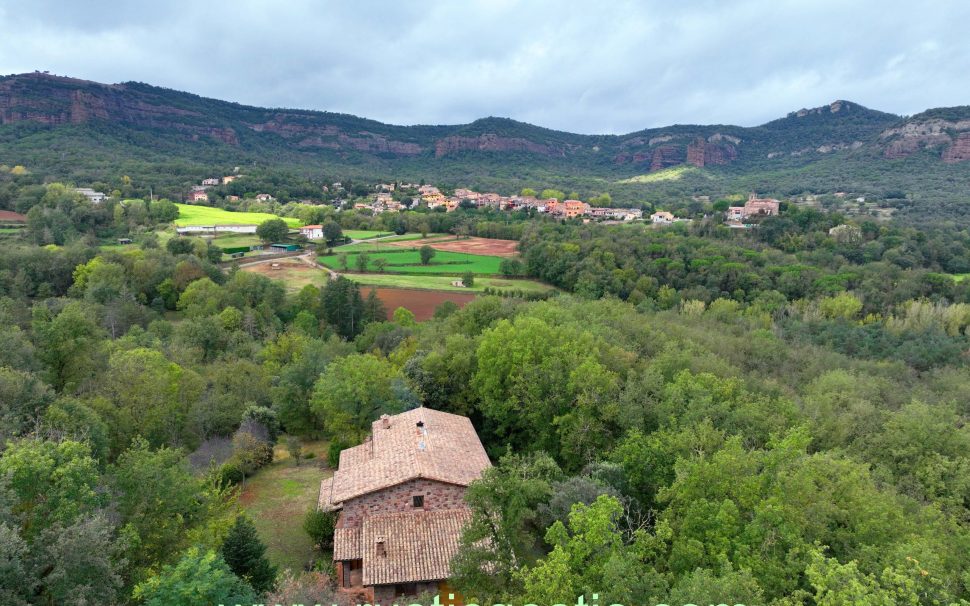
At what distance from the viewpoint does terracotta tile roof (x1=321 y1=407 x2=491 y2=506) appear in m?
19.8

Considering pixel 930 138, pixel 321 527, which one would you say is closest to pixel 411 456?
pixel 321 527

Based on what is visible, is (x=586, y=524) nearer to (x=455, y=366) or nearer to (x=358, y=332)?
(x=455, y=366)

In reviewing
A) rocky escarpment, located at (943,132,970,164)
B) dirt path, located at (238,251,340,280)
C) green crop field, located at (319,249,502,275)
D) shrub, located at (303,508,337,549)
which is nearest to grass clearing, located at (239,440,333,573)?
shrub, located at (303,508,337,549)

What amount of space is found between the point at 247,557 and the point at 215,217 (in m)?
87.4

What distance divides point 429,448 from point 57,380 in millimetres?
18037

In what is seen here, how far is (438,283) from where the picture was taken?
67.5 metres

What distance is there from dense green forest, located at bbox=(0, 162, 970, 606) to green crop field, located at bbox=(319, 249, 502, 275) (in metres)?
15.1

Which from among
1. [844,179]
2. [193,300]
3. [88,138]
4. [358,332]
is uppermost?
[88,138]

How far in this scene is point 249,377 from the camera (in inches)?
1467

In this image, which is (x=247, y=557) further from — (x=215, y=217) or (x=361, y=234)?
(x=215, y=217)

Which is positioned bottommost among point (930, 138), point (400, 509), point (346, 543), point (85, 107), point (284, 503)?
point (284, 503)

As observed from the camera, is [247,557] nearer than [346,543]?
Yes

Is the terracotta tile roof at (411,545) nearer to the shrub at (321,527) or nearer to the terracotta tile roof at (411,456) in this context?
the terracotta tile roof at (411,456)

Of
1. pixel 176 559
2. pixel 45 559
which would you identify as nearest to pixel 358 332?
pixel 176 559
